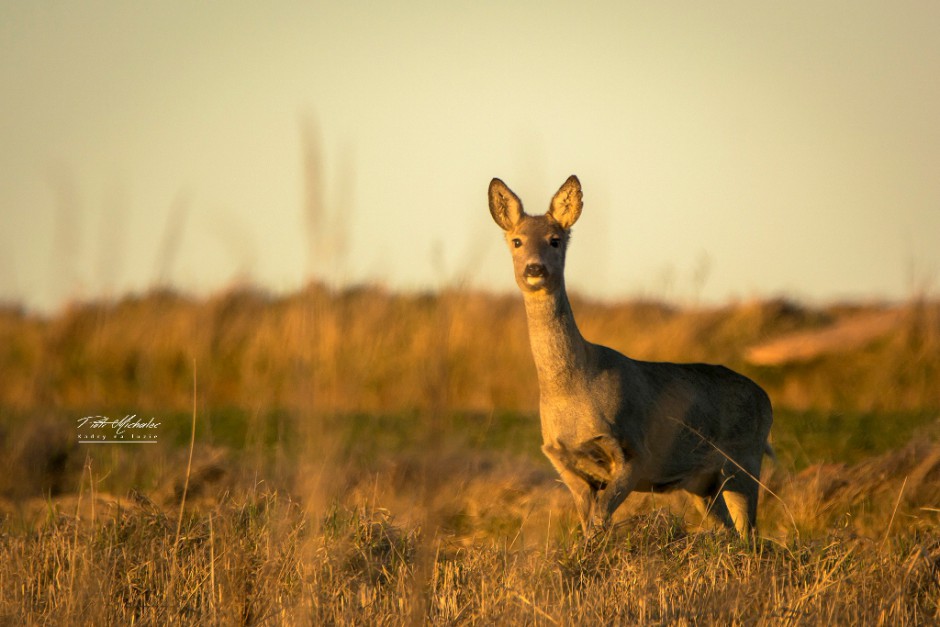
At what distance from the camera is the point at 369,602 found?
17.3 feet

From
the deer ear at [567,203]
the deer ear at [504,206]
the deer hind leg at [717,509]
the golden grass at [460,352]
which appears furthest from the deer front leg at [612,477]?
the golden grass at [460,352]

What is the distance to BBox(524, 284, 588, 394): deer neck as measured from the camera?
7113mm

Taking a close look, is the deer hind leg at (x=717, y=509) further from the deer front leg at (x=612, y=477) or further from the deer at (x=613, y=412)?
the deer front leg at (x=612, y=477)

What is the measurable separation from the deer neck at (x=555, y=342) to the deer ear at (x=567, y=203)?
0.55 meters

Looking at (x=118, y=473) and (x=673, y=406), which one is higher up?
(x=673, y=406)

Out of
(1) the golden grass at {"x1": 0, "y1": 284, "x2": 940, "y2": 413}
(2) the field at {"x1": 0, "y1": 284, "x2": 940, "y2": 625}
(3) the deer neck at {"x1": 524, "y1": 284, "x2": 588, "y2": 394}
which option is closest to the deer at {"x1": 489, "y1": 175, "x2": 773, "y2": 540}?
(3) the deer neck at {"x1": 524, "y1": 284, "x2": 588, "y2": 394}

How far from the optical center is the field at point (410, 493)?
3889 mm

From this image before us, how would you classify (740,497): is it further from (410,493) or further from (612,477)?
(410,493)

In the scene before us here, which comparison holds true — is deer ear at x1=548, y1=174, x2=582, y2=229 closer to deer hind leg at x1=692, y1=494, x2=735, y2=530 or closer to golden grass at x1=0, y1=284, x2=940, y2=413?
deer hind leg at x1=692, y1=494, x2=735, y2=530

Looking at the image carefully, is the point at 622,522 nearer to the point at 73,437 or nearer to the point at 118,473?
the point at 118,473

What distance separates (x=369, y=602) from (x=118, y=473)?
20.1ft

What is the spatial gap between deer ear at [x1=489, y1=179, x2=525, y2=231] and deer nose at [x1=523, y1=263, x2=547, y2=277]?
734mm

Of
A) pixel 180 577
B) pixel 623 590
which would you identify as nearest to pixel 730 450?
pixel 623 590

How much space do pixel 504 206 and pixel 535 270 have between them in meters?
0.94
